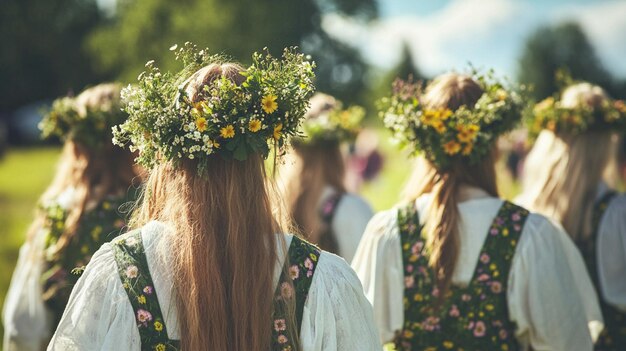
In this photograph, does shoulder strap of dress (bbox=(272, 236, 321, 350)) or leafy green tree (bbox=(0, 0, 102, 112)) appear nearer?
shoulder strap of dress (bbox=(272, 236, 321, 350))

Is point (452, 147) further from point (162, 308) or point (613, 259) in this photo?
point (162, 308)

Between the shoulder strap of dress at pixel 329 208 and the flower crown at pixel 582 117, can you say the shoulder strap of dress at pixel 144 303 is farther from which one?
the flower crown at pixel 582 117

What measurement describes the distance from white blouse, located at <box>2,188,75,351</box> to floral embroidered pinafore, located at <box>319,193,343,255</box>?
4.68ft

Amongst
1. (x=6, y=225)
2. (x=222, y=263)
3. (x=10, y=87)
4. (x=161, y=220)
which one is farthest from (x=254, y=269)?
(x=10, y=87)

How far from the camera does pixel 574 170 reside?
3.81 meters

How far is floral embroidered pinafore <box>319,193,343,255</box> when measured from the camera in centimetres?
416

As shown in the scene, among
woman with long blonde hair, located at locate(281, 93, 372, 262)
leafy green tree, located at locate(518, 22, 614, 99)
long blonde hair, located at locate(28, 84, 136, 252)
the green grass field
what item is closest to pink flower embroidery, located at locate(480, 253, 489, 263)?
the green grass field

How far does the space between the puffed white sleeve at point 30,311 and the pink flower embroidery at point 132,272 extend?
1.79m

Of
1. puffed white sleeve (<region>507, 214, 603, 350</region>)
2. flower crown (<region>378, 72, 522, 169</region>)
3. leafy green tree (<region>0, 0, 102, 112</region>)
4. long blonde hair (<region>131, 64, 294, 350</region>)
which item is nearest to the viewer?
long blonde hair (<region>131, 64, 294, 350</region>)

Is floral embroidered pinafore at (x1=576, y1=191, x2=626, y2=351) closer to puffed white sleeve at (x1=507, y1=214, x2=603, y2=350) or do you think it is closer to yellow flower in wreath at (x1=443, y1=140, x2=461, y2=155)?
puffed white sleeve at (x1=507, y1=214, x2=603, y2=350)

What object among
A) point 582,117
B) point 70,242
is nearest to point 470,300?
point 582,117

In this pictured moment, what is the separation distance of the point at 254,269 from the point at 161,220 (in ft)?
1.08

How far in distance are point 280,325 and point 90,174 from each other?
198 centimetres

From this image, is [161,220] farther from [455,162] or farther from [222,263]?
[455,162]
